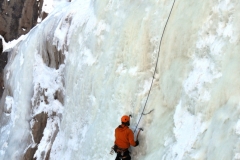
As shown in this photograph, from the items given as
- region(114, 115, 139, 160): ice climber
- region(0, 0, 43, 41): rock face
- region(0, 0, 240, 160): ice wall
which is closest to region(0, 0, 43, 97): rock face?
region(0, 0, 43, 41): rock face

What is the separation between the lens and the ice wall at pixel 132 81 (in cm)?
370

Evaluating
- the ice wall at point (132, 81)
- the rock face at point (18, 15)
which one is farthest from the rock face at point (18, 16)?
the ice wall at point (132, 81)

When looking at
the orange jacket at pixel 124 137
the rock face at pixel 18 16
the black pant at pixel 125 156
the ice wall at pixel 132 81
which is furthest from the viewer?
the rock face at pixel 18 16

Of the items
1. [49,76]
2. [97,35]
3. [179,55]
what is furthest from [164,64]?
[49,76]

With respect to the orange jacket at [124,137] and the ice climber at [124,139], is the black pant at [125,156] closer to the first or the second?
the ice climber at [124,139]

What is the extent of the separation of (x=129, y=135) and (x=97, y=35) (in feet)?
8.93

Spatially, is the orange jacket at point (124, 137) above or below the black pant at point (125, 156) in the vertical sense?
above

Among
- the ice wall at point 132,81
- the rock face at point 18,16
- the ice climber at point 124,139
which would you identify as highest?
the rock face at point 18,16

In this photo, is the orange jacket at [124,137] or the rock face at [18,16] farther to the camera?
the rock face at [18,16]

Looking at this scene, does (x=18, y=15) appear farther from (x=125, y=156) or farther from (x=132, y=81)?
(x=125, y=156)

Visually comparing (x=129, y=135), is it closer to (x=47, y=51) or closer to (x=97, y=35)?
(x=97, y=35)

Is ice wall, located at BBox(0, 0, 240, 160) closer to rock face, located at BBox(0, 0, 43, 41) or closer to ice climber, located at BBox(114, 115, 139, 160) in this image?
ice climber, located at BBox(114, 115, 139, 160)

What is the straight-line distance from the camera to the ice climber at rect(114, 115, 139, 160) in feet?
15.6

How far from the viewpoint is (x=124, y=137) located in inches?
188
